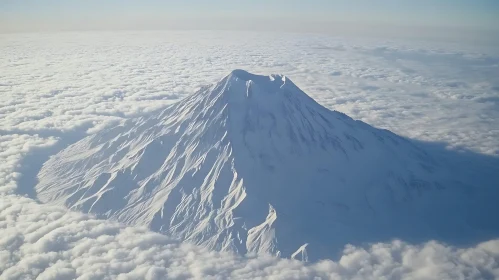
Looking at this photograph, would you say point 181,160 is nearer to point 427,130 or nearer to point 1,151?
point 1,151

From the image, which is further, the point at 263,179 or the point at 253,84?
the point at 253,84

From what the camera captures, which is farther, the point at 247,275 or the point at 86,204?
the point at 86,204

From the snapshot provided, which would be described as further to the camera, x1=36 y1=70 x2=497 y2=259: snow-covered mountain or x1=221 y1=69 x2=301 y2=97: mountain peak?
x1=221 y1=69 x2=301 y2=97: mountain peak

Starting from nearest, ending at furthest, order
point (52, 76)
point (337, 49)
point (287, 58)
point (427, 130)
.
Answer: point (427, 130)
point (52, 76)
point (287, 58)
point (337, 49)

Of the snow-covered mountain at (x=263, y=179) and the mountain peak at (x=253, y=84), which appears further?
the mountain peak at (x=253, y=84)

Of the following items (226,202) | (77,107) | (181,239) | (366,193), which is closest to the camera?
(181,239)

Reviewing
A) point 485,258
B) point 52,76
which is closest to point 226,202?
point 485,258

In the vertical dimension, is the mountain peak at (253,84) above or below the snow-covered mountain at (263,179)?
above

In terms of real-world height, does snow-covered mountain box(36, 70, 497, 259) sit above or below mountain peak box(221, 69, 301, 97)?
below
